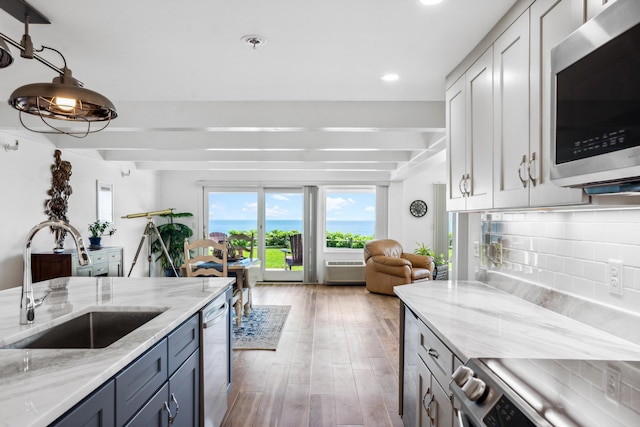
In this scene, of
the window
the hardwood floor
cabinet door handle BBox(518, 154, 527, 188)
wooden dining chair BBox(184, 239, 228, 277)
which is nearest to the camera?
cabinet door handle BBox(518, 154, 527, 188)

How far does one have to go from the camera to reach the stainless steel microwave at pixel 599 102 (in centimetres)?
92

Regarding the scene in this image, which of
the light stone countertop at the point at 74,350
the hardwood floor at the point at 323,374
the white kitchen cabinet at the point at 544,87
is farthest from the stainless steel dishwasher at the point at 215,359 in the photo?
the white kitchen cabinet at the point at 544,87

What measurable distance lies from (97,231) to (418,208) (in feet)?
19.3

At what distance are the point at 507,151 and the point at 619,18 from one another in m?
0.89

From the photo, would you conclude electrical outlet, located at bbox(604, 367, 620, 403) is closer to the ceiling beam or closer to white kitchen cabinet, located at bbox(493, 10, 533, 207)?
white kitchen cabinet, located at bbox(493, 10, 533, 207)

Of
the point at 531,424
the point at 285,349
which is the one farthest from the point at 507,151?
the point at 285,349

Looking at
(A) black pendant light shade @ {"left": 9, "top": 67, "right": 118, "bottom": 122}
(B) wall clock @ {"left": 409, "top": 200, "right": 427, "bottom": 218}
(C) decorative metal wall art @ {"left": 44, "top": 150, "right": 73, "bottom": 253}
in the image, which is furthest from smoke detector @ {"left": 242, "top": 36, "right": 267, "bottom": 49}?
(B) wall clock @ {"left": 409, "top": 200, "right": 427, "bottom": 218}

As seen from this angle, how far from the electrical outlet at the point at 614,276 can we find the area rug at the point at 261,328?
307 centimetres

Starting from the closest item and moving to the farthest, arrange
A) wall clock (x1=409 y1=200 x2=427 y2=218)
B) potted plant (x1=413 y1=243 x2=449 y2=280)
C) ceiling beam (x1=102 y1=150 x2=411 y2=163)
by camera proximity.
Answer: ceiling beam (x1=102 y1=150 x2=411 y2=163) < potted plant (x1=413 y1=243 x2=449 y2=280) < wall clock (x1=409 y1=200 x2=427 y2=218)

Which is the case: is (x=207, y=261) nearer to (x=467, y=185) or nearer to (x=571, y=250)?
(x=467, y=185)

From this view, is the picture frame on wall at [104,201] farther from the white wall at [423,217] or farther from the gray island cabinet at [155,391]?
the white wall at [423,217]

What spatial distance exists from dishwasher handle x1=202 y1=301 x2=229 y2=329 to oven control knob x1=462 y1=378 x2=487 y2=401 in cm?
146

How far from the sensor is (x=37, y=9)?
6.28 ft

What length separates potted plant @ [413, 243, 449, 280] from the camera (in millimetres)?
7762
